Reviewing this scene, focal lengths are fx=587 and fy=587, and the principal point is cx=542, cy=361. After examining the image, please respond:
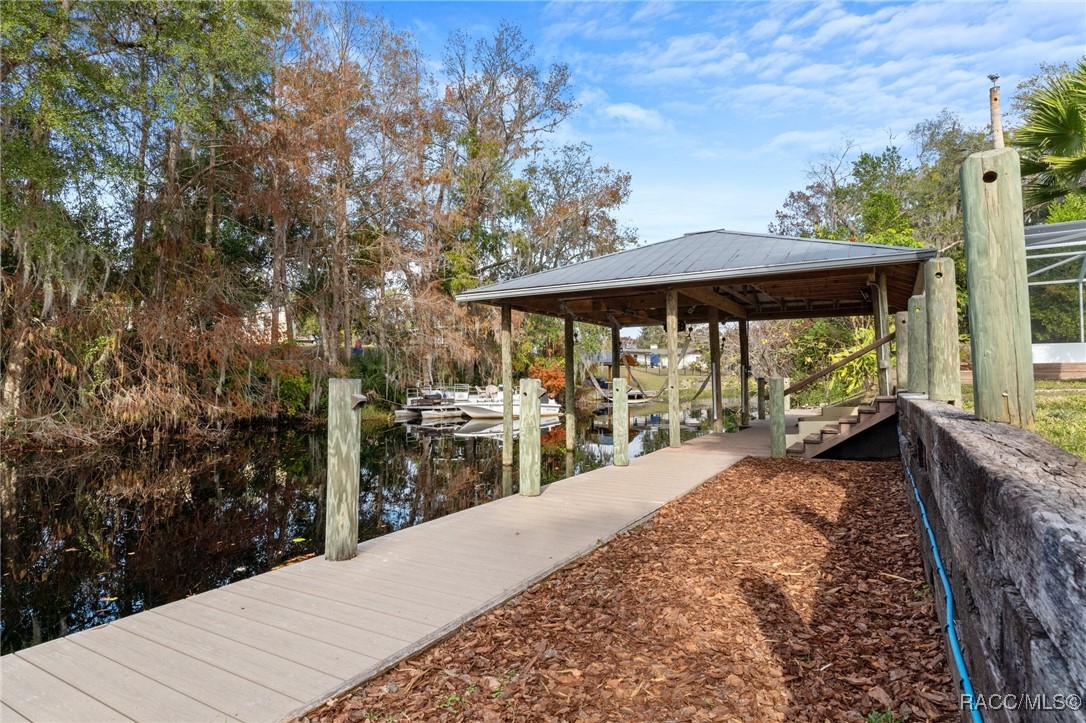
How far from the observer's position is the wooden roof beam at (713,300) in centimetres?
977

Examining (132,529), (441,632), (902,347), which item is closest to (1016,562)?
(441,632)

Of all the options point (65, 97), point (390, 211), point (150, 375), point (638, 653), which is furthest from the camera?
point (390, 211)

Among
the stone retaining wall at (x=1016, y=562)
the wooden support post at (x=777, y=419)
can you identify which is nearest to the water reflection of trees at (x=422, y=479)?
the wooden support post at (x=777, y=419)

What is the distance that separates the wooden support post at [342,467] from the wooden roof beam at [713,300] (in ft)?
20.9

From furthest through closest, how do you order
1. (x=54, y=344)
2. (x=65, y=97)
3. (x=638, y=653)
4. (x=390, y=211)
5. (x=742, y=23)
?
(x=390, y=211) < (x=54, y=344) < (x=65, y=97) < (x=742, y=23) < (x=638, y=653)

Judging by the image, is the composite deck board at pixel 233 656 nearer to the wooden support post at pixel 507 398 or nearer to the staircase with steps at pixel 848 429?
the staircase with steps at pixel 848 429

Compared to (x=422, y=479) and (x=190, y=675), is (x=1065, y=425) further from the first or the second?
(x=422, y=479)

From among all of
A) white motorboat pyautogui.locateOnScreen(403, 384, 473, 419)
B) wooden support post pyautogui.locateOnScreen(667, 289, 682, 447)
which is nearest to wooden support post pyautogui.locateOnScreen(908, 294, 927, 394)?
wooden support post pyautogui.locateOnScreen(667, 289, 682, 447)

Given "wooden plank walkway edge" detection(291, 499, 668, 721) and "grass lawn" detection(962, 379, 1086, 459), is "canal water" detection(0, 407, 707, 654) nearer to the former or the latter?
"wooden plank walkway edge" detection(291, 499, 668, 721)

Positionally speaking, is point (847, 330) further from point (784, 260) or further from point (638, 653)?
point (638, 653)

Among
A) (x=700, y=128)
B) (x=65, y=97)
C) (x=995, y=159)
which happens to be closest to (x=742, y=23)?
(x=700, y=128)

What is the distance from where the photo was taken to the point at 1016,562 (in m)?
1.11

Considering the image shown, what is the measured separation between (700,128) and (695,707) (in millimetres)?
14564

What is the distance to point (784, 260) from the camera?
7.82m
